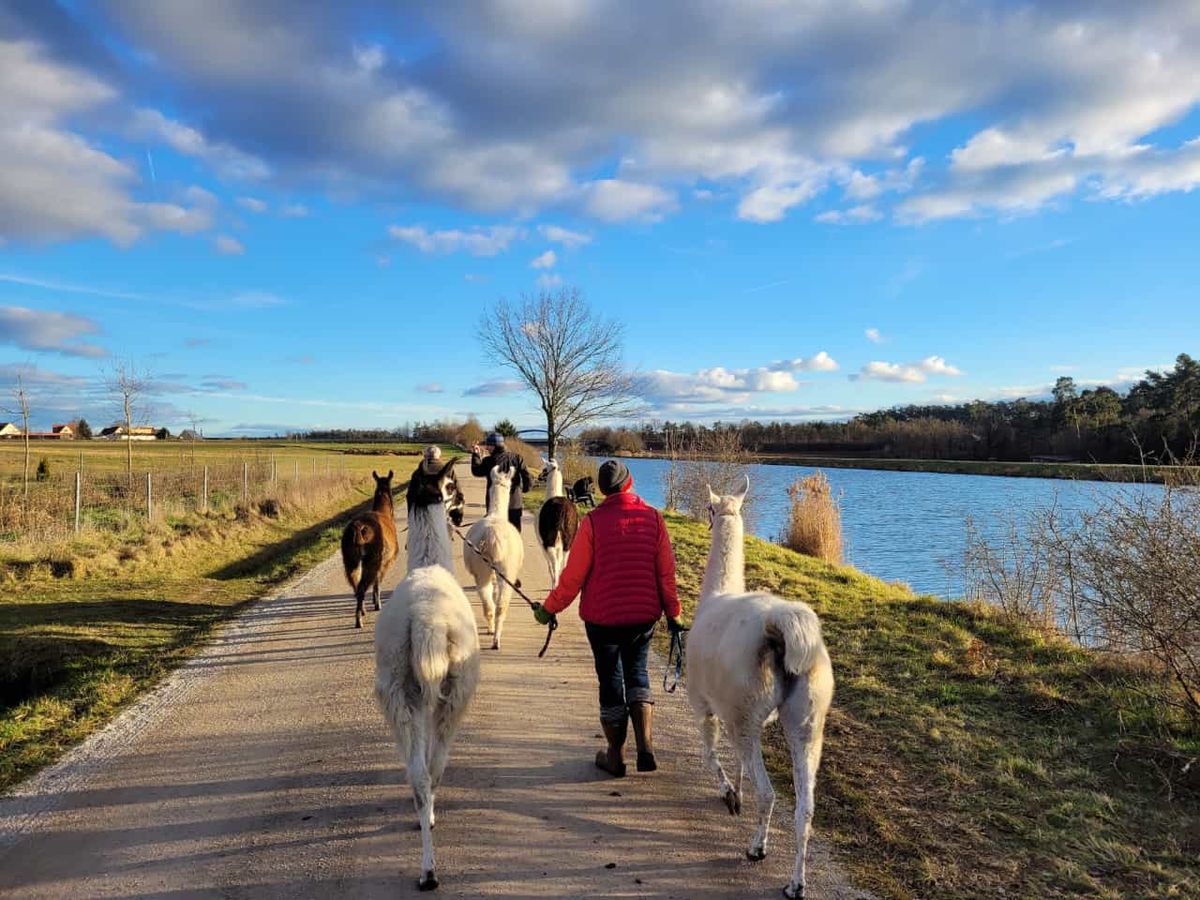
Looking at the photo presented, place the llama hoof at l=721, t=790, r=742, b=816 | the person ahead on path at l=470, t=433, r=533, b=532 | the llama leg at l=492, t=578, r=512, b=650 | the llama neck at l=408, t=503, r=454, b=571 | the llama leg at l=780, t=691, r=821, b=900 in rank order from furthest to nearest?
the person ahead on path at l=470, t=433, r=533, b=532
the llama leg at l=492, t=578, r=512, b=650
the llama neck at l=408, t=503, r=454, b=571
the llama hoof at l=721, t=790, r=742, b=816
the llama leg at l=780, t=691, r=821, b=900

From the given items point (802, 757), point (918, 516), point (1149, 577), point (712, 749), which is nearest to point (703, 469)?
point (918, 516)

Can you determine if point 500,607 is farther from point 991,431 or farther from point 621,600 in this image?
point 991,431

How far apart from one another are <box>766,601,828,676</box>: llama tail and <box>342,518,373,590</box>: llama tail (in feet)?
20.4

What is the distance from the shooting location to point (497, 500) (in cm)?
827

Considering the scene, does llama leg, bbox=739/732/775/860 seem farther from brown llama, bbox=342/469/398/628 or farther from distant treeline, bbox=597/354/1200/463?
distant treeline, bbox=597/354/1200/463

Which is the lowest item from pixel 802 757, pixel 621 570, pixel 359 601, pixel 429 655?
pixel 359 601

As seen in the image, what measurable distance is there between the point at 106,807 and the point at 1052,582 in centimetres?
1023

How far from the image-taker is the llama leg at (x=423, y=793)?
3328mm

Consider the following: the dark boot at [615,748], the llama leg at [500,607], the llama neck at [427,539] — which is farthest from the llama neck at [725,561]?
the llama leg at [500,607]

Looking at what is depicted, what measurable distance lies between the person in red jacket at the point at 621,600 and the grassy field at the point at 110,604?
3970 millimetres

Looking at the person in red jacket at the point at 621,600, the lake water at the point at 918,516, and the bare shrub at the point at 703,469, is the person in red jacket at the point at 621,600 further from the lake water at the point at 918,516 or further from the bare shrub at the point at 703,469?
the bare shrub at the point at 703,469

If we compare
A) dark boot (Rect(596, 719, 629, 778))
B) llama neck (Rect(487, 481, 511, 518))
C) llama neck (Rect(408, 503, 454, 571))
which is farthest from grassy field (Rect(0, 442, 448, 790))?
dark boot (Rect(596, 719, 629, 778))

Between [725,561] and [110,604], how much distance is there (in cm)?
917

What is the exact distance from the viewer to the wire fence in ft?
46.9
